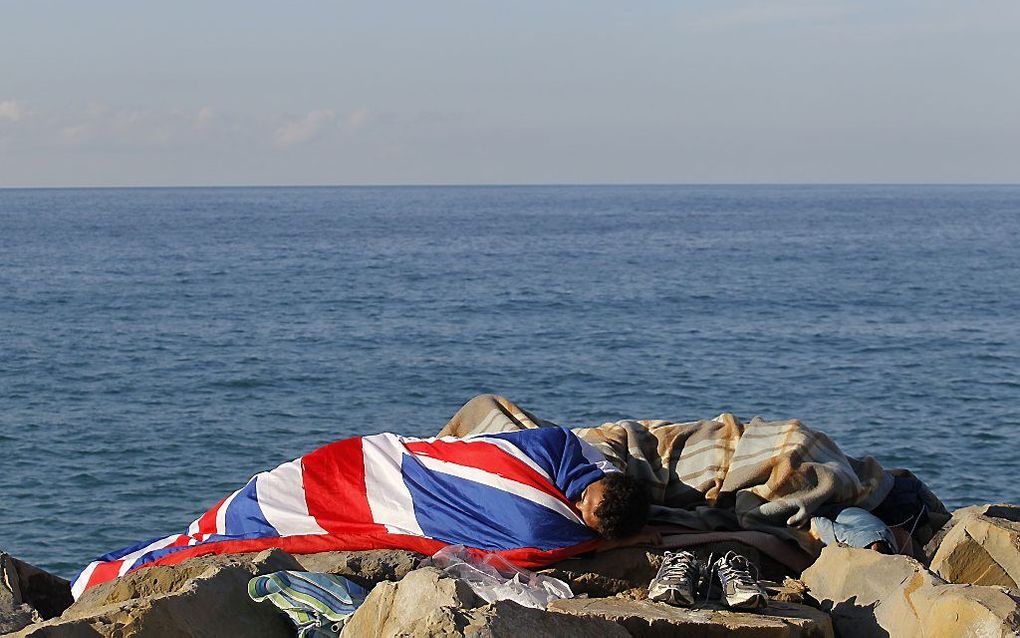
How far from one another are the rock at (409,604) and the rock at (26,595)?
205 centimetres

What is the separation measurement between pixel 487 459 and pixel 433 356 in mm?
21560

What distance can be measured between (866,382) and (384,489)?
1937cm

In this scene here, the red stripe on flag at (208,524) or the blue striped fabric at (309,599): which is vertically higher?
the blue striped fabric at (309,599)

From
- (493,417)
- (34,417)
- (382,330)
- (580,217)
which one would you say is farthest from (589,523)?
(580,217)

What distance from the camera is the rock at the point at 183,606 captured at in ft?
17.0

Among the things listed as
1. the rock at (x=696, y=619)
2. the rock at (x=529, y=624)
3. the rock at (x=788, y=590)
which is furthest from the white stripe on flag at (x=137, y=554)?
the rock at (x=788, y=590)

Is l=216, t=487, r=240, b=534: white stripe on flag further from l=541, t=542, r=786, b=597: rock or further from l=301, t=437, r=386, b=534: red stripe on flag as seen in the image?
l=541, t=542, r=786, b=597: rock

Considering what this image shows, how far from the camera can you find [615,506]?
7.20 m

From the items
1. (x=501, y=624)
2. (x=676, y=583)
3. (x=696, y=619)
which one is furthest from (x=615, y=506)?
(x=501, y=624)

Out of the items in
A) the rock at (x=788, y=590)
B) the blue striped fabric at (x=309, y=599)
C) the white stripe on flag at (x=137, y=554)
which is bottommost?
the white stripe on flag at (x=137, y=554)

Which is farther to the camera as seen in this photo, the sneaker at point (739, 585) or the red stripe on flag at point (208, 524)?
the red stripe on flag at point (208, 524)

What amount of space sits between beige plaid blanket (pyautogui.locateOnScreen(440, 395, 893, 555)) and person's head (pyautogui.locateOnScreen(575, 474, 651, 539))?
48 centimetres

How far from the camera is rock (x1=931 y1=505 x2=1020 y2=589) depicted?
6.45 meters

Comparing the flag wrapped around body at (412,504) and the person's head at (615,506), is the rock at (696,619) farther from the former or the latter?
the flag wrapped around body at (412,504)
